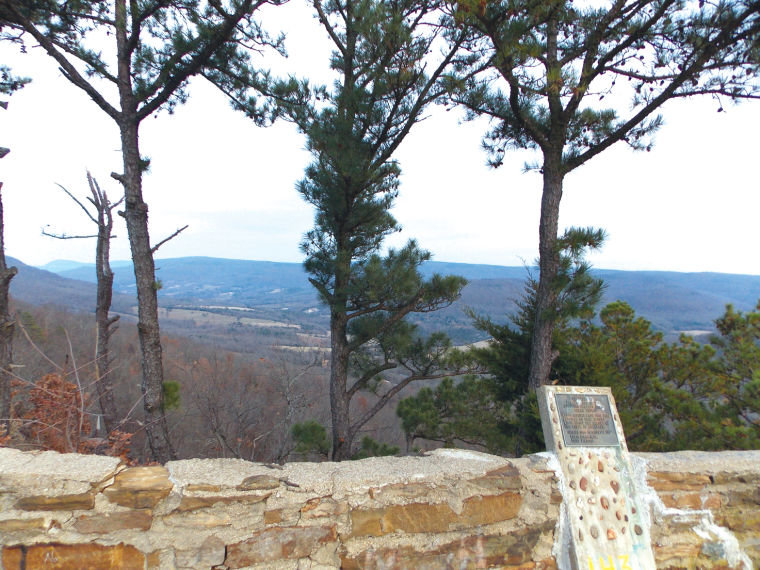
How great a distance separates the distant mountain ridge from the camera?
114ft

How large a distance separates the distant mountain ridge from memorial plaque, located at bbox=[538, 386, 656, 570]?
282 cm

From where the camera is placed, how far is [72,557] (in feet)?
5.60

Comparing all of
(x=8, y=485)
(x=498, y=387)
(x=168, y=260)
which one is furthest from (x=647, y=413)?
(x=168, y=260)

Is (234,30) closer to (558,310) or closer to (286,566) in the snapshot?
(558,310)

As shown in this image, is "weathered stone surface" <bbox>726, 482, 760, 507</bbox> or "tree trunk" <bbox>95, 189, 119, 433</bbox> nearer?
"weathered stone surface" <bbox>726, 482, 760, 507</bbox>

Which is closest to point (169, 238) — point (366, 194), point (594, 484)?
point (366, 194)

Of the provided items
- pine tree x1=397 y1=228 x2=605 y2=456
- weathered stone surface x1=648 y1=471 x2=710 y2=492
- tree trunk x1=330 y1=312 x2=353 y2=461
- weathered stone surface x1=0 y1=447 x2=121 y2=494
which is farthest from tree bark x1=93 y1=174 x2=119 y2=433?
weathered stone surface x1=648 y1=471 x2=710 y2=492

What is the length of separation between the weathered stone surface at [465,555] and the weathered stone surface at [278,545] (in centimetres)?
15

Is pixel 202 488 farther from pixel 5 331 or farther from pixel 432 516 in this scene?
pixel 5 331

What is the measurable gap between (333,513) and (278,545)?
260 millimetres

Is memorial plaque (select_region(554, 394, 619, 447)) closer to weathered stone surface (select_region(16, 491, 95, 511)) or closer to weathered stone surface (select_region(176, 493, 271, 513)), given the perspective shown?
weathered stone surface (select_region(176, 493, 271, 513))

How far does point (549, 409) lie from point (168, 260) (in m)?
153

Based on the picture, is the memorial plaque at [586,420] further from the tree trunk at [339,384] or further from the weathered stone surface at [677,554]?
the tree trunk at [339,384]

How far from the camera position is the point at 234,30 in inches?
193
